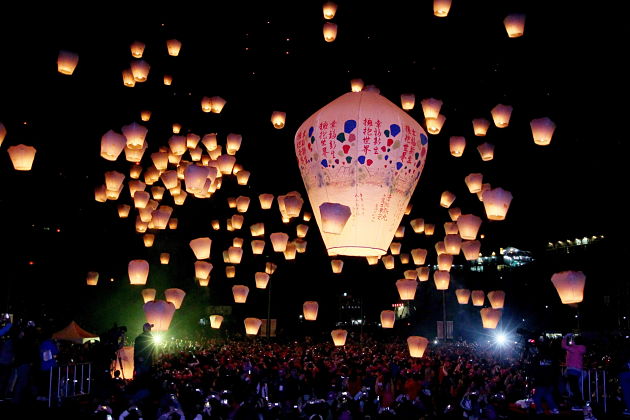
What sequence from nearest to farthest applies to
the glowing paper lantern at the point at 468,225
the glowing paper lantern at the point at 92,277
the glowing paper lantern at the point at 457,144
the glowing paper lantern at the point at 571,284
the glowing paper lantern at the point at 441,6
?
1. the glowing paper lantern at the point at 441,6
2. the glowing paper lantern at the point at 571,284
3. the glowing paper lantern at the point at 468,225
4. the glowing paper lantern at the point at 457,144
5. the glowing paper lantern at the point at 92,277

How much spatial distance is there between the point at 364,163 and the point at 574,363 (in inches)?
143

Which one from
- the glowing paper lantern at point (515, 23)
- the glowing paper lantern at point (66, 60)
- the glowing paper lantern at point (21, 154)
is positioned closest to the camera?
the glowing paper lantern at point (515, 23)

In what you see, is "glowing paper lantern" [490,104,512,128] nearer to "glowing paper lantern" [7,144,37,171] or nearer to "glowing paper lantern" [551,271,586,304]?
"glowing paper lantern" [551,271,586,304]

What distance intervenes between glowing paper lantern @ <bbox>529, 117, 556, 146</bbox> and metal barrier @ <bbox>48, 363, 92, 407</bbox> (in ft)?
25.0

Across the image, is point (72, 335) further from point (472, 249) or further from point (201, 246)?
point (472, 249)

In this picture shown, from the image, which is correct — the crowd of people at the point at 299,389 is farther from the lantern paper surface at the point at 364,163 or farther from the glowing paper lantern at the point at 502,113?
the glowing paper lantern at the point at 502,113

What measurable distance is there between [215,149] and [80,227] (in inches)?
379

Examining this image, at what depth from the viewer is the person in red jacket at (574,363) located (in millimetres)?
7684

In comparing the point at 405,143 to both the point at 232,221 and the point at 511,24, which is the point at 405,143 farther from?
the point at 232,221

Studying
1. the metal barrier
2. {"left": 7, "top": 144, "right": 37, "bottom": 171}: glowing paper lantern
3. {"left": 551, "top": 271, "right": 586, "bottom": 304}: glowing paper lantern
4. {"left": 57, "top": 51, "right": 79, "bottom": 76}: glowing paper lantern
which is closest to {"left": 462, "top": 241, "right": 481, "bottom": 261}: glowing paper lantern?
{"left": 551, "top": 271, "right": 586, "bottom": 304}: glowing paper lantern

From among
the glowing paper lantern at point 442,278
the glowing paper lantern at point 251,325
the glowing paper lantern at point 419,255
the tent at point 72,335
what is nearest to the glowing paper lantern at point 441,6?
the glowing paper lantern at point 442,278

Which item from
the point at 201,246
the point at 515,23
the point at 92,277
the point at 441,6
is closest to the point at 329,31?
the point at 441,6

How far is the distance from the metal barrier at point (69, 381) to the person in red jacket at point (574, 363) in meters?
5.77

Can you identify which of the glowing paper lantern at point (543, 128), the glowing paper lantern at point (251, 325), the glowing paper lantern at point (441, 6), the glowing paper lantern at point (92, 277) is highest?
the glowing paper lantern at point (441, 6)
